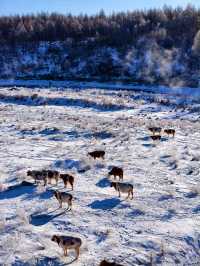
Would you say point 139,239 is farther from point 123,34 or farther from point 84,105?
point 123,34

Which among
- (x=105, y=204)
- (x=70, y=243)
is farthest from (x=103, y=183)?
(x=70, y=243)

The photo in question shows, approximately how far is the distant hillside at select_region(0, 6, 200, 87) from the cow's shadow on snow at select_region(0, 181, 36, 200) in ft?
189

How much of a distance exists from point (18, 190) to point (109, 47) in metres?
84.9

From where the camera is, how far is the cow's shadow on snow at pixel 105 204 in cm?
1664

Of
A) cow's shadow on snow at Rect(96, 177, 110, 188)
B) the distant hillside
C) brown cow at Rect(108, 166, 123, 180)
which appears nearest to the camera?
cow's shadow on snow at Rect(96, 177, 110, 188)

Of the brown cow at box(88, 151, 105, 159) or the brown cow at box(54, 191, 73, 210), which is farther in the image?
the brown cow at box(88, 151, 105, 159)

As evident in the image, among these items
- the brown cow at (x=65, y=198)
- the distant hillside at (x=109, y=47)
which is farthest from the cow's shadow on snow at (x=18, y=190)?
the distant hillside at (x=109, y=47)

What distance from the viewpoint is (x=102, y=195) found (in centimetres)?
1802

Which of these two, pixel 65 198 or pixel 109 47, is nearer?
pixel 65 198

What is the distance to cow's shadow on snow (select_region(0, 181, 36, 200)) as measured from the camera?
58.1ft

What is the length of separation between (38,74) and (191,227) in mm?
81403

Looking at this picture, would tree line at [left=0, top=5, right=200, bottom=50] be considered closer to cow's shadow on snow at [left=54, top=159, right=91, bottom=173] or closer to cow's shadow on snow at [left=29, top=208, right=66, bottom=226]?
cow's shadow on snow at [left=54, top=159, right=91, bottom=173]

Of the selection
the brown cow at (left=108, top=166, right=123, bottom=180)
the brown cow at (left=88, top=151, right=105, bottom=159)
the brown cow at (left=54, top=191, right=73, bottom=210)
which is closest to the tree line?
the brown cow at (left=88, top=151, right=105, bottom=159)

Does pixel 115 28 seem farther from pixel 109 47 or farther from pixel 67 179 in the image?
pixel 67 179
